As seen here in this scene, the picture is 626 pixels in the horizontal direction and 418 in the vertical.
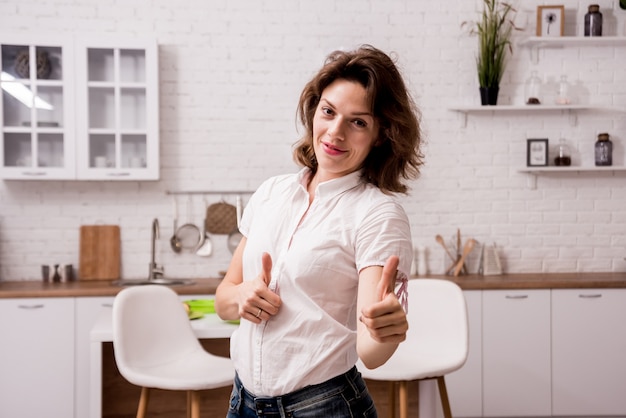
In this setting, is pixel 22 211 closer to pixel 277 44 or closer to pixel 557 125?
pixel 277 44

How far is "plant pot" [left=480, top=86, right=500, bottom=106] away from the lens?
4891 mm

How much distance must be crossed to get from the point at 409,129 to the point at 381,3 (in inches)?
147

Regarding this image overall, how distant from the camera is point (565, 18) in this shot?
201 inches

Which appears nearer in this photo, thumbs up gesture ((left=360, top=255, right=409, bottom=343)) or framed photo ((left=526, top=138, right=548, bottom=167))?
thumbs up gesture ((left=360, top=255, right=409, bottom=343))

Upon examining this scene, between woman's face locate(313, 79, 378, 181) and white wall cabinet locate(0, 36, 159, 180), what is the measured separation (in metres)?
3.28

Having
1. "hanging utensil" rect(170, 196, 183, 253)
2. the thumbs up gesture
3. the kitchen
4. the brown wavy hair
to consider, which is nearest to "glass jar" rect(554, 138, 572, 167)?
the kitchen

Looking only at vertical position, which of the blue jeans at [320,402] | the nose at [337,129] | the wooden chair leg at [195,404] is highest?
the nose at [337,129]

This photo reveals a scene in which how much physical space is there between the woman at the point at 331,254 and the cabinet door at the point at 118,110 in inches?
127

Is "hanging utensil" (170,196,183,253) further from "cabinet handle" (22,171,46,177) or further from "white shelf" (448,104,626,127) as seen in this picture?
"white shelf" (448,104,626,127)

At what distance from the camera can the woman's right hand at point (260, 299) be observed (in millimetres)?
1414

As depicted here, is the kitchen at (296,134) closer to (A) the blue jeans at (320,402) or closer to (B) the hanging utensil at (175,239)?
(B) the hanging utensil at (175,239)

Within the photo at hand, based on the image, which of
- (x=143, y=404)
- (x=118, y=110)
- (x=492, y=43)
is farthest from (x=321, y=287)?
(x=492, y=43)

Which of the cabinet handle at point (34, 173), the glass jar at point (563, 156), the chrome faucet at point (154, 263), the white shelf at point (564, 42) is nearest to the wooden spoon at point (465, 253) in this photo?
the glass jar at point (563, 156)

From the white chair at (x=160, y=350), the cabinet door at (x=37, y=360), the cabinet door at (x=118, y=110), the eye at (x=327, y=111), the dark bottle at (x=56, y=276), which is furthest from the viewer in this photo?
the dark bottle at (x=56, y=276)
